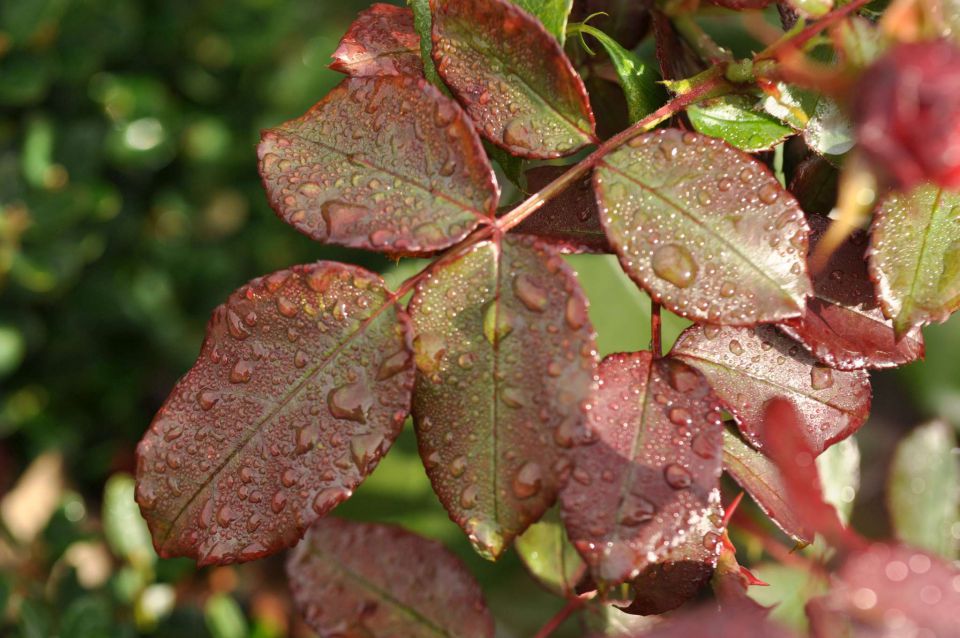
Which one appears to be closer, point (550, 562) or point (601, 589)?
point (601, 589)

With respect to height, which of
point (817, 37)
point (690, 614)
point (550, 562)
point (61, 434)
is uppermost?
point (817, 37)

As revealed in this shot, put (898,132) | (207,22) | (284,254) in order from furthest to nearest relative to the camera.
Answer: (284,254) < (207,22) < (898,132)

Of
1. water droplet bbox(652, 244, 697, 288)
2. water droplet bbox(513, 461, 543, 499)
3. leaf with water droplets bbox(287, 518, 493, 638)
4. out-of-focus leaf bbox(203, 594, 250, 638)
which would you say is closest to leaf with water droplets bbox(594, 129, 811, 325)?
water droplet bbox(652, 244, 697, 288)

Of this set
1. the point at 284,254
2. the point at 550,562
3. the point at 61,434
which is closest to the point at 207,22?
the point at 284,254

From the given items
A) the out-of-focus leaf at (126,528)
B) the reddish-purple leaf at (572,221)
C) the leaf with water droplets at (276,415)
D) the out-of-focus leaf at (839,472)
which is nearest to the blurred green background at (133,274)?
the out-of-focus leaf at (126,528)

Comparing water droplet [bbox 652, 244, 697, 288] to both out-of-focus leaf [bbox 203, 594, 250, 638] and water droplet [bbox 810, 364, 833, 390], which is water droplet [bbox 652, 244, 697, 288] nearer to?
water droplet [bbox 810, 364, 833, 390]

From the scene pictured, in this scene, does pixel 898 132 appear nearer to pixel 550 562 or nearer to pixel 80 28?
pixel 550 562
